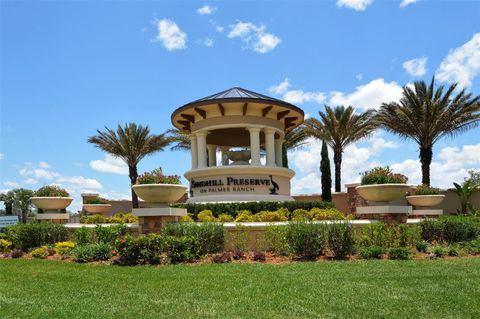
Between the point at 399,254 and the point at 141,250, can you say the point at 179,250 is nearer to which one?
the point at 141,250

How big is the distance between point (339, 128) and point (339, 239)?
79.0 feet

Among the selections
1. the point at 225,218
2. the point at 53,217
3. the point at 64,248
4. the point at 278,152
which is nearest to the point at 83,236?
the point at 64,248

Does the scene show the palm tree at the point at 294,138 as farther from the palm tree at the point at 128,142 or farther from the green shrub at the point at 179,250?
the green shrub at the point at 179,250

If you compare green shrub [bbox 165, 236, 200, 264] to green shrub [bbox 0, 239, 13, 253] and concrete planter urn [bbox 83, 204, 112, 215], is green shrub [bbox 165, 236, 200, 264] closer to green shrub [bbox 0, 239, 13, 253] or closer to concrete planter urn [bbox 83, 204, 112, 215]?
green shrub [bbox 0, 239, 13, 253]

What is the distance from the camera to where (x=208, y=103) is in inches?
827

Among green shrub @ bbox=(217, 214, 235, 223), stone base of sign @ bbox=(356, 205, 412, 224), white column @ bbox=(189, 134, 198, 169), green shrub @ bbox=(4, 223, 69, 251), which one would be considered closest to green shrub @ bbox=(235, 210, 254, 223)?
green shrub @ bbox=(217, 214, 235, 223)

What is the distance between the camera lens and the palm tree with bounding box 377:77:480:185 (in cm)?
2814

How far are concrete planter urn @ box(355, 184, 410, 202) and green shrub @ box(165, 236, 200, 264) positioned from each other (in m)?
5.59

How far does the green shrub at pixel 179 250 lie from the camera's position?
35.5 feet

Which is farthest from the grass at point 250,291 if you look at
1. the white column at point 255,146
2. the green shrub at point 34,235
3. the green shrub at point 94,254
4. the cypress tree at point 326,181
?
the cypress tree at point 326,181

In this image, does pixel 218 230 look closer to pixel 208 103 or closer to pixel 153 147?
pixel 208 103

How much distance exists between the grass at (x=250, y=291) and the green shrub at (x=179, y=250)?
721mm

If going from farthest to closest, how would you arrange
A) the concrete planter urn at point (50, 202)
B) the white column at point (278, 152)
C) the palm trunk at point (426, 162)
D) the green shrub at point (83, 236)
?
the palm trunk at point (426, 162) → the white column at point (278, 152) → the concrete planter urn at point (50, 202) → the green shrub at point (83, 236)

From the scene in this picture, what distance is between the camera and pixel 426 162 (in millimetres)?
28797
